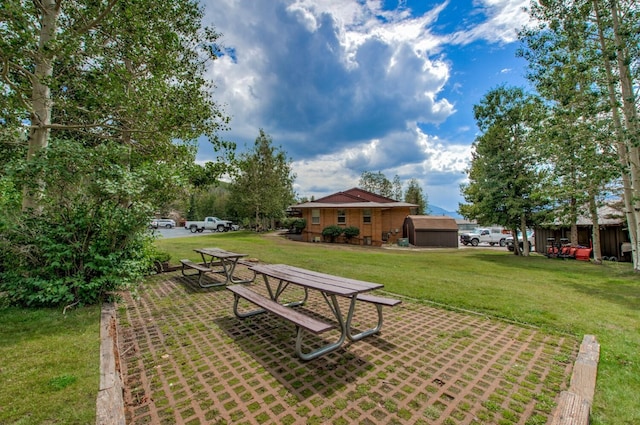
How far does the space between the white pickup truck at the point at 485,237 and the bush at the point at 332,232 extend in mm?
16122

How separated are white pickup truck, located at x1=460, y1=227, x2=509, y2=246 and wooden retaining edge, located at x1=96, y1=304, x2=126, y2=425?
31891mm

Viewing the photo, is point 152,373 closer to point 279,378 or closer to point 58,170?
point 279,378

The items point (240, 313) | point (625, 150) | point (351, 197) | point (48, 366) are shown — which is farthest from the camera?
point (351, 197)

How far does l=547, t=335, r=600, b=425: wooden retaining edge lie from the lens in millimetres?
2088

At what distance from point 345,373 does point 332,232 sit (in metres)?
19.6

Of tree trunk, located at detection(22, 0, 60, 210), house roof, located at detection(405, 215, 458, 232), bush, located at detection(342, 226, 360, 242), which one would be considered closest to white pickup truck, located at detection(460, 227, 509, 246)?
house roof, located at detection(405, 215, 458, 232)

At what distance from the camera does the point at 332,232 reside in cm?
2242

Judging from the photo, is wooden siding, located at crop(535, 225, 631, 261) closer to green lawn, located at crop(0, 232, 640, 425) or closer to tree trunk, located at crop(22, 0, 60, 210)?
green lawn, located at crop(0, 232, 640, 425)

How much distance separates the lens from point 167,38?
21.4 feet

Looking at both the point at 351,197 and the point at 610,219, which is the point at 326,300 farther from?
the point at 351,197

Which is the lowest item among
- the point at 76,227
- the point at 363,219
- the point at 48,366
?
the point at 48,366

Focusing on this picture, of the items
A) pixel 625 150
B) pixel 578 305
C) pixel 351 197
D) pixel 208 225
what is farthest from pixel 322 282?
pixel 208 225

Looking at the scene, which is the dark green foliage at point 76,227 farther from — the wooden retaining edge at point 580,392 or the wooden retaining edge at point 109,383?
the wooden retaining edge at point 580,392

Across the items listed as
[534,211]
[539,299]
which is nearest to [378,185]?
[534,211]
